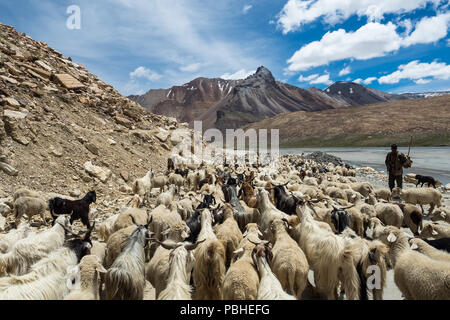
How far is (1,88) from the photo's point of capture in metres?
12.2

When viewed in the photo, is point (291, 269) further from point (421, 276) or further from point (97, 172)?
point (97, 172)

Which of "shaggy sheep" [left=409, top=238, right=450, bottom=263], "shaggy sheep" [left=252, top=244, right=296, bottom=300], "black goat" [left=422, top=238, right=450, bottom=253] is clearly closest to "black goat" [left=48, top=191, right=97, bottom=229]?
"shaggy sheep" [left=252, top=244, right=296, bottom=300]

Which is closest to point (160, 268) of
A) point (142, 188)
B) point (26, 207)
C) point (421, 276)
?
point (421, 276)

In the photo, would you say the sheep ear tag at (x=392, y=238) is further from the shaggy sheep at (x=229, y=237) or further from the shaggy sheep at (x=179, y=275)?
the shaggy sheep at (x=179, y=275)

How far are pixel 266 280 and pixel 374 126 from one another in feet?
352

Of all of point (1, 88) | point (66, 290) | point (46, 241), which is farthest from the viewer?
point (1, 88)

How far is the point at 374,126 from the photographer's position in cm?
9569

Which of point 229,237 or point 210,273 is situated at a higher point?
point 229,237

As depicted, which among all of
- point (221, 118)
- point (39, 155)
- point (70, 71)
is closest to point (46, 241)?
point (39, 155)

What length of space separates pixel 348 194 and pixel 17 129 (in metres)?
13.1

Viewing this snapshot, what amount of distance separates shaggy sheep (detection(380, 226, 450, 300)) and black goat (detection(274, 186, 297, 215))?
336 cm

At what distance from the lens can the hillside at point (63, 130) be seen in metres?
10.1

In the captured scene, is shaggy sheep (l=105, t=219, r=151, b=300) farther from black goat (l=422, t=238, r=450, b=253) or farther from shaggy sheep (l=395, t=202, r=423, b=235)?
shaggy sheep (l=395, t=202, r=423, b=235)
